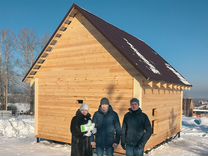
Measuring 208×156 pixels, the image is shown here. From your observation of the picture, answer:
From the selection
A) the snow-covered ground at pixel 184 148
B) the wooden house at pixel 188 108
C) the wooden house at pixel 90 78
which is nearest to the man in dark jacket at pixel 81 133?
the wooden house at pixel 90 78

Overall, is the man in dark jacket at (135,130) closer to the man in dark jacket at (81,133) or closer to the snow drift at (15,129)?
the man in dark jacket at (81,133)

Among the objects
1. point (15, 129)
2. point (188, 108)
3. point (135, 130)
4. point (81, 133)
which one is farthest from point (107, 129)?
point (188, 108)

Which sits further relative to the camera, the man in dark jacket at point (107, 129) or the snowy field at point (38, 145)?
the snowy field at point (38, 145)

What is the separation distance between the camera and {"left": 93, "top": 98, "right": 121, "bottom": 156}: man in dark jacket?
658 centimetres

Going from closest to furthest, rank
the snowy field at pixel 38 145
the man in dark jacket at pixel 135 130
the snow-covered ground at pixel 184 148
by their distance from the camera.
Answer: the man in dark jacket at pixel 135 130 < the snowy field at pixel 38 145 < the snow-covered ground at pixel 184 148

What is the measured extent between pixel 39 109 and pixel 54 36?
3585 mm

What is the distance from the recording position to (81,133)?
6.55 meters

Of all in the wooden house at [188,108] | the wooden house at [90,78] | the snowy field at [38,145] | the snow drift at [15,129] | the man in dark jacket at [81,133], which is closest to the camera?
the man in dark jacket at [81,133]

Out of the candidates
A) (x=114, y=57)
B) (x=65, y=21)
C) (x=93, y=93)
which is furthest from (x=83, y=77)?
(x=65, y=21)

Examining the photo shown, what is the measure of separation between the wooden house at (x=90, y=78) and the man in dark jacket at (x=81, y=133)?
3.48 metres

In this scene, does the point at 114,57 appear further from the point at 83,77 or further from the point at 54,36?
the point at 54,36

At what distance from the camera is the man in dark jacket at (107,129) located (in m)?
6.58

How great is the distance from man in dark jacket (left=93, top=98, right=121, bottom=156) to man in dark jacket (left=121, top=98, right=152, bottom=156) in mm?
384

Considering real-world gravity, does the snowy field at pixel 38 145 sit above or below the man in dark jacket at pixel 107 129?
below
